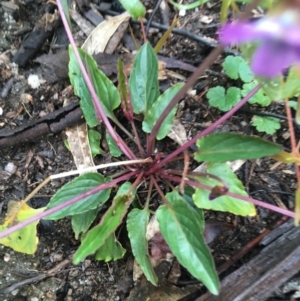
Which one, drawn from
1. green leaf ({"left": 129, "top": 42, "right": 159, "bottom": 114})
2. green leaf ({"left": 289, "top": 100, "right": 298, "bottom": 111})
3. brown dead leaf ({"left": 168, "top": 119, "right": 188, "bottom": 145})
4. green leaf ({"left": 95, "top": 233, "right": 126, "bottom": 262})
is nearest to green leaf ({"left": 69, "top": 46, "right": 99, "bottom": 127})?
green leaf ({"left": 129, "top": 42, "right": 159, "bottom": 114})

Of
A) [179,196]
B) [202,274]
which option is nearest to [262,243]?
[179,196]

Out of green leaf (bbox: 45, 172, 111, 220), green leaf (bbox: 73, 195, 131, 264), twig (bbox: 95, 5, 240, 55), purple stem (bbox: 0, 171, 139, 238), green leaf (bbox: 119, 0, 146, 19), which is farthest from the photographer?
twig (bbox: 95, 5, 240, 55)

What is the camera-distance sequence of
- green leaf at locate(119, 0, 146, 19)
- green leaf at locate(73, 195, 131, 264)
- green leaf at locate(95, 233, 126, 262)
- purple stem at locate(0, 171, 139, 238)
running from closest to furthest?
green leaf at locate(73, 195, 131, 264) → purple stem at locate(0, 171, 139, 238) → green leaf at locate(95, 233, 126, 262) → green leaf at locate(119, 0, 146, 19)

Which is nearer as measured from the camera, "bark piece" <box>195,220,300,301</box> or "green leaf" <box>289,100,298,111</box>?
"bark piece" <box>195,220,300,301</box>

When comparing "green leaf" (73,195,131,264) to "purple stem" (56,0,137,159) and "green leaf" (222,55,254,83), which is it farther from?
"green leaf" (222,55,254,83)

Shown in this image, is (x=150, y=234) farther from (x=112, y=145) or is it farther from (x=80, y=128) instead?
(x=80, y=128)

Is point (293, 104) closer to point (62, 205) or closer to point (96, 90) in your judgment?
point (96, 90)

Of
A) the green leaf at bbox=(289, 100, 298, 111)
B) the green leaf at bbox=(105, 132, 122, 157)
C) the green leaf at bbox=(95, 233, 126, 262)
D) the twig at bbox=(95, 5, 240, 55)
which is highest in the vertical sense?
the twig at bbox=(95, 5, 240, 55)

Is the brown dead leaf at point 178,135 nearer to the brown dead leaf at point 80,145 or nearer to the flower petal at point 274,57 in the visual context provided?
the brown dead leaf at point 80,145
